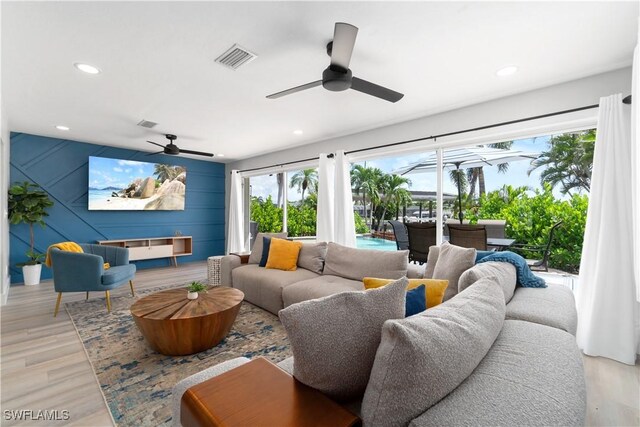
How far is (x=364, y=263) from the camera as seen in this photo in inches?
123

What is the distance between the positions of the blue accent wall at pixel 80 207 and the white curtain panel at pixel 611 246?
22.0ft

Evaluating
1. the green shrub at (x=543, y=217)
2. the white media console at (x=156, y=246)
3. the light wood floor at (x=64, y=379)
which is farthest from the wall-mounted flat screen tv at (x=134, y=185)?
the green shrub at (x=543, y=217)

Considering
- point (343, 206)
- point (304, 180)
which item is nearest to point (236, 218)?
point (304, 180)

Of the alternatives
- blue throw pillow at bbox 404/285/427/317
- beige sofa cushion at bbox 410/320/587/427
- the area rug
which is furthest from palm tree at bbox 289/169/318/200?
beige sofa cushion at bbox 410/320/587/427

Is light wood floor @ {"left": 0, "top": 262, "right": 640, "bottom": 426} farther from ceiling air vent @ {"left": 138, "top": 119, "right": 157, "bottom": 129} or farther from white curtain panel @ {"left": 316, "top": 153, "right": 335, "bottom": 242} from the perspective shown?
white curtain panel @ {"left": 316, "top": 153, "right": 335, "bottom": 242}

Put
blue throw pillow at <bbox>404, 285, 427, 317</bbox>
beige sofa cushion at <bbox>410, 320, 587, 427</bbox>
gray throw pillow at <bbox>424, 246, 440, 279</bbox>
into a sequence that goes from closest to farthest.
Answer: beige sofa cushion at <bbox>410, 320, 587, 427</bbox>
blue throw pillow at <bbox>404, 285, 427, 317</bbox>
gray throw pillow at <bbox>424, 246, 440, 279</bbox>

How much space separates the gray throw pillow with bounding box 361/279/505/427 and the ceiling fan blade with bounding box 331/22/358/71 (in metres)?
1.56

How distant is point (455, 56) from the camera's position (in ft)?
7.39

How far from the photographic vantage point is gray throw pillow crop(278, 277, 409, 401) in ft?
3.07

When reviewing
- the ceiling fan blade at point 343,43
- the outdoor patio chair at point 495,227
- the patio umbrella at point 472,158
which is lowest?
the outdoor patio chair at point 495,227

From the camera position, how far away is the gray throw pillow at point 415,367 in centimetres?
77

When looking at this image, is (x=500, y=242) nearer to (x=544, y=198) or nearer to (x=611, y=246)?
(x=544, y=198)

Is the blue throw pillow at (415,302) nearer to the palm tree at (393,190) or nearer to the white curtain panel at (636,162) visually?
the white curtain panel at (636,162)

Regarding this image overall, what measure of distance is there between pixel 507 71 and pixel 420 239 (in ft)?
6.68
